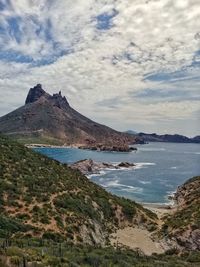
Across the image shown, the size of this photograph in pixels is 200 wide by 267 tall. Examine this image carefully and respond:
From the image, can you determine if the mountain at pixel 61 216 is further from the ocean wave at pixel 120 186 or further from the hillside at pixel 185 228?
the ocean wave at pixel 120 186

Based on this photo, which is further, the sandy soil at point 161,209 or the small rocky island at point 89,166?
the small rocky island at point 89,166

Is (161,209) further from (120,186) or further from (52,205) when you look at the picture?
(52,205)

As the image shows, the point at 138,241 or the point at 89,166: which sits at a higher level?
the point at 89,166

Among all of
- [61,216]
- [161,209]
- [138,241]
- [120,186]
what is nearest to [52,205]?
[61,216]

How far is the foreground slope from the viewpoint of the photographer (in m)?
38.0

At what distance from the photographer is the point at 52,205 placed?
4388 centimetres

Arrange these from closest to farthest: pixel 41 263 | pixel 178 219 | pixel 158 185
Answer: pixel 41 263 < pixel 178 219 < pixel 158 185

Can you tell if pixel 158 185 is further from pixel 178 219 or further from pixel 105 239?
pixel 105 239

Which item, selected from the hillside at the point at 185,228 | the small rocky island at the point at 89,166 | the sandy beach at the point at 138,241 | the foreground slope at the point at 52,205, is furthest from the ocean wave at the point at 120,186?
the sandy beach at the point at 138,241

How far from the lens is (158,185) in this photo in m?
108

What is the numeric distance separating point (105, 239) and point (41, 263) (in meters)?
25.2

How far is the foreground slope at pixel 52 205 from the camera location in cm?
3797

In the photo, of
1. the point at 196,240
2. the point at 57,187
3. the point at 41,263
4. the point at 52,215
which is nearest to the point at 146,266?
the point at 41,263

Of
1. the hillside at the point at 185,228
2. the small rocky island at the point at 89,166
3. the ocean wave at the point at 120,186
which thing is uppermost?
the small rocky island at the point at 89,166
